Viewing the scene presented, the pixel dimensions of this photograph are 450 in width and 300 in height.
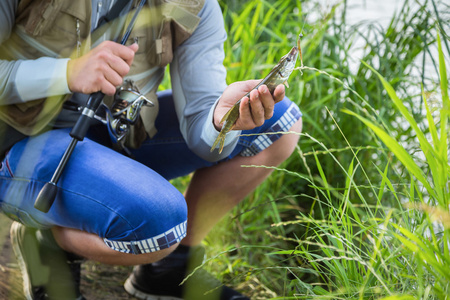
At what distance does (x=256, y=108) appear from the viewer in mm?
1236

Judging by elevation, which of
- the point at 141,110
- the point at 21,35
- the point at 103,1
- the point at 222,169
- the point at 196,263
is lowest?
the point at 196,263

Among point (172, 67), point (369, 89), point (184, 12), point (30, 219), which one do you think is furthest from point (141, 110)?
point (369, 89)

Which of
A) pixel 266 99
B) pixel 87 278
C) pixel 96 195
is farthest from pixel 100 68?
pixel 87 278

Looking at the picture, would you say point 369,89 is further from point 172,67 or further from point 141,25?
point 141,25

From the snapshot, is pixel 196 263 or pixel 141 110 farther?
pixel 196 263

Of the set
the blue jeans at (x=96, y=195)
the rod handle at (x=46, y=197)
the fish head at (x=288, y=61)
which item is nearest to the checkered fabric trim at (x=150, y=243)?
the blue jeans at (x=96, y=195)

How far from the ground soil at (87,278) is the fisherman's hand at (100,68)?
2.14ft

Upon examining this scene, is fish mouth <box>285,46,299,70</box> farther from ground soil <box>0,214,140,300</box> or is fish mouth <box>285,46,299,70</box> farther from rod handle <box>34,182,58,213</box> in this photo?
ground soil <box>0,214,140,300</box>

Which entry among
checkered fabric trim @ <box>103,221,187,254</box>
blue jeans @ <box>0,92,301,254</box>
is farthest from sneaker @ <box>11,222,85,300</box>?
checkered fabric trim @ <box>103,221,187,254</box>

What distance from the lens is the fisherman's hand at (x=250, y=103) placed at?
1.20 metres

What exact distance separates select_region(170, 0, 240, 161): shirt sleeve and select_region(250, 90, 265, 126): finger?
22 centimetres

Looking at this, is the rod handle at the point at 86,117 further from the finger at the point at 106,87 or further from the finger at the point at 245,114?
the finger at the point at 245,114

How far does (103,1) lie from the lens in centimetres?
141

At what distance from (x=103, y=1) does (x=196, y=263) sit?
2.59ft
